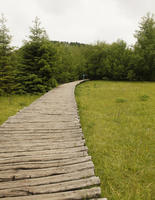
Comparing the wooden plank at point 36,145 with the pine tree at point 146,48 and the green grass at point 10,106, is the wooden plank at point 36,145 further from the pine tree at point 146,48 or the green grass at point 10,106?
the pine tree at point 146,48

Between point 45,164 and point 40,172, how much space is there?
0.24 meters

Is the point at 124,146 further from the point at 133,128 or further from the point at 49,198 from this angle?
the point at 49,198

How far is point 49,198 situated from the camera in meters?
1.91

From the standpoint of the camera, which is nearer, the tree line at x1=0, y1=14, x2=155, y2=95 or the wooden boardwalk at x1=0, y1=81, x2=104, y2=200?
the wooden boardwalk at x1=0, y1=81, x2=104, y2=200

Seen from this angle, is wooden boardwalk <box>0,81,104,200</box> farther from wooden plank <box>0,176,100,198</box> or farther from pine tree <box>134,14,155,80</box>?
pine tree <box>134,14,155,80</box>

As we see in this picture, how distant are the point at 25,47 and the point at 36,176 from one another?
13.5 meters

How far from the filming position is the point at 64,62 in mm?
29250

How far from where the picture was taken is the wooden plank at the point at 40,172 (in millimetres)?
2287

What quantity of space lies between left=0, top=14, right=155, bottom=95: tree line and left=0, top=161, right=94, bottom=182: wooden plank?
10.3 metres

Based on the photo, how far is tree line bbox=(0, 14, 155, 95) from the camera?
38.5 feet

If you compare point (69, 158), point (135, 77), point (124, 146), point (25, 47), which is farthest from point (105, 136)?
point (135, 77)

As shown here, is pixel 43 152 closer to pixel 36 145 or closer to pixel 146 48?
pixel 36 145

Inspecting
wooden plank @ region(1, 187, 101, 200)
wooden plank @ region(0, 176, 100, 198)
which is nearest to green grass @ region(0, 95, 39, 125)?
wooden plank @ region(0, 176, 100, 198)

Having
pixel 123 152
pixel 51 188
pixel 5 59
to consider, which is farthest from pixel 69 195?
pixel 5 59
